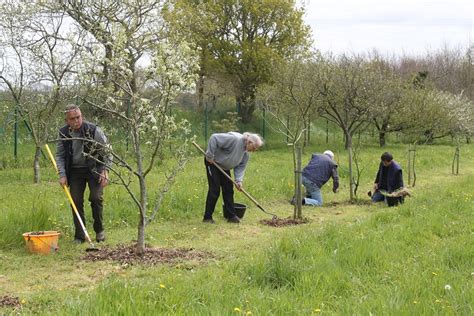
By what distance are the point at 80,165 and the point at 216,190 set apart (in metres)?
2.46

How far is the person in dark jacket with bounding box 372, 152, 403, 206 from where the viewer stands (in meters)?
11.0

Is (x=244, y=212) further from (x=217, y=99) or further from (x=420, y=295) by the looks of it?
(x=217, y=99)

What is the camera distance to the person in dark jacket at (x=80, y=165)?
6996mm

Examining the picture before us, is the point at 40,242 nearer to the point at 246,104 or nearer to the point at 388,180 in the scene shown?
the point at 388,180

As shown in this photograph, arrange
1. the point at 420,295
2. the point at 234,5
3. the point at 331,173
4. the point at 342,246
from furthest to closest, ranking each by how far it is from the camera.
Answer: the point at 234,5
the point at 331,173
the point at 342,246
the point at 420,295

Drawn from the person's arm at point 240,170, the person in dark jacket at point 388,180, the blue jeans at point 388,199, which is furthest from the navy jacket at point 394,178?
the person's arm at point 240,170

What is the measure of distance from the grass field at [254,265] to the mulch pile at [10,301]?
8 centimetres

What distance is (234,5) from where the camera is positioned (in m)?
25.5

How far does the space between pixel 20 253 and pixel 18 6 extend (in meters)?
11.3

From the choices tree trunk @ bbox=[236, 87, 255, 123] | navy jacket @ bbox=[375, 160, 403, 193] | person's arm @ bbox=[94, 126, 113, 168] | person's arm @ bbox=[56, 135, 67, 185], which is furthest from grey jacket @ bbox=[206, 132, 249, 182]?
tree trunk @ bbox=[236, 87, 255, 123]

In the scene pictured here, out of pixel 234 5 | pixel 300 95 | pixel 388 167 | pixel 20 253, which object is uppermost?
pixel 234 5

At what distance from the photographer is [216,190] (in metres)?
8.90

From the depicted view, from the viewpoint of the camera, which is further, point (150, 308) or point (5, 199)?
point (5, 199)

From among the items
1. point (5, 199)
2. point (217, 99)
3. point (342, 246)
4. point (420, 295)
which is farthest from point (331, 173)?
point (217, 99)
